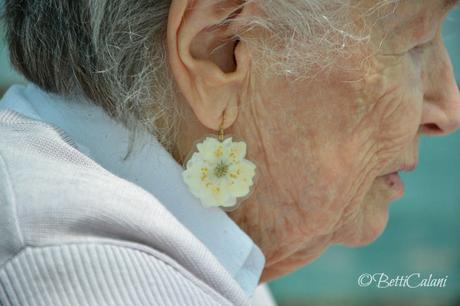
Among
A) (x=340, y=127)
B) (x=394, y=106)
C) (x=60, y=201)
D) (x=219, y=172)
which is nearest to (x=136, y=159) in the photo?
(x=219, y=172)

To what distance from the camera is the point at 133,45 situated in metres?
1.51

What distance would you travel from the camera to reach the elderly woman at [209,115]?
4.43 ft

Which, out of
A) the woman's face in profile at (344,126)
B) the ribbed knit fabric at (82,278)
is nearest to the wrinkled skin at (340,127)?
the woman's face in profile at (344,126)

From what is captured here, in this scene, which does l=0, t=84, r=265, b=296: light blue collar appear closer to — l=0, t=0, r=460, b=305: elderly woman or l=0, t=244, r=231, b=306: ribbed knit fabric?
l=0, t=0, r=460, b=305: elderly woman

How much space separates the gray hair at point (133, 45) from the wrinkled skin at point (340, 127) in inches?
2.1

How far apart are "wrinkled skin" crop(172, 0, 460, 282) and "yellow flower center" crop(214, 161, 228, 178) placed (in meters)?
0.07

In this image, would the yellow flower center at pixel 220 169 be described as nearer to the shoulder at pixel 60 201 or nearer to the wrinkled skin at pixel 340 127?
the wrinkled skin at pixel 340 127

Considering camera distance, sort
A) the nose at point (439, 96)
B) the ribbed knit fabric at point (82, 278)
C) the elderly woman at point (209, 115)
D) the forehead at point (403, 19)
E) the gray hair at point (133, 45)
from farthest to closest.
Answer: the nose at point (439, 96) < the forehead at point (403, 19) < the gray hair at point (133, 45) < the elderly woman at point (209, 115) < the ribbed knit fabric at point (82, 278)

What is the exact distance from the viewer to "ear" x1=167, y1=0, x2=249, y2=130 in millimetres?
1503

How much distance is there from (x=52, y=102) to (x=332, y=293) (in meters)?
2.79

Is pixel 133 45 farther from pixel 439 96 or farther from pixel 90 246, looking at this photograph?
pixel 439 96

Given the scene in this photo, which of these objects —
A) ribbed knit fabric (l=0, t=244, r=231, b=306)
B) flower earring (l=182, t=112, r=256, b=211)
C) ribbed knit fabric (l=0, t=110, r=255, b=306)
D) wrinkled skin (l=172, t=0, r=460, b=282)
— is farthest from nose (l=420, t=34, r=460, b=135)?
ribbed knit fabric (l=0, t=244, r=231, b=306)

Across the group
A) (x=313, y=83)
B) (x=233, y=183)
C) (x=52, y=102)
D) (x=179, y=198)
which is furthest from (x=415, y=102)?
(x=52, y=102)

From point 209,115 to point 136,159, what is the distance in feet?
0.51
